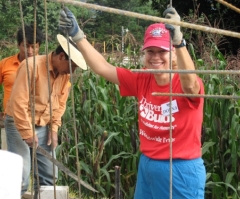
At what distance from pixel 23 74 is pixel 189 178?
1.07m

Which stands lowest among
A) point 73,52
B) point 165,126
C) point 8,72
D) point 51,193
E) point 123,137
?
point 51,193

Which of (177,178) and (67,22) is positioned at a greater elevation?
(67,22)

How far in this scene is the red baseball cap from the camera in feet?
6.76

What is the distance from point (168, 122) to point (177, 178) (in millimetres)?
226

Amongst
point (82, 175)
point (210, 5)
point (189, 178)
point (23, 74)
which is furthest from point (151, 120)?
point (210, 5)

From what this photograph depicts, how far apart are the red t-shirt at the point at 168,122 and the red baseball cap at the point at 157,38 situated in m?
0.14

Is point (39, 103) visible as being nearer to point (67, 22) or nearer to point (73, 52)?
point (73, 52)

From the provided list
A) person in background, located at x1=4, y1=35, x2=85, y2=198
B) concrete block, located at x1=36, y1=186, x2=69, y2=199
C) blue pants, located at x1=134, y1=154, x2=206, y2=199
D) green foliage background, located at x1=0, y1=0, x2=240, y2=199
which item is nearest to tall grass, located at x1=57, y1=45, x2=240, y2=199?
green foliage background, located at x1=0, y1=0, x2=240, y2=199

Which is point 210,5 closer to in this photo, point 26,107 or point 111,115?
point 111,115

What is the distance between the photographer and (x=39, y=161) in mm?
3137

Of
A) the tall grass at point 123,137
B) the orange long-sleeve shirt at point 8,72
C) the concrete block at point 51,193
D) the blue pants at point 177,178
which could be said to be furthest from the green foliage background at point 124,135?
the blue pants at point 177,178

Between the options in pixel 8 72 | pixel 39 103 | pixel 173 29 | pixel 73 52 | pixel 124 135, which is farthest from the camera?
pixel 124 135

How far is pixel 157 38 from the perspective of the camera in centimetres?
208

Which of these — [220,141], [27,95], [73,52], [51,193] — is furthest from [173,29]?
[220,141]
